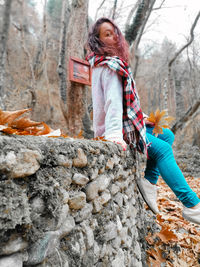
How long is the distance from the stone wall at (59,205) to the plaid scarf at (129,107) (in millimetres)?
362

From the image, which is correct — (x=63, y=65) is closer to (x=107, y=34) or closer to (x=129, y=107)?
(x=107, y=34)

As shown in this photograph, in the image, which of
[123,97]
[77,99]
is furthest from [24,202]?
[77,99]

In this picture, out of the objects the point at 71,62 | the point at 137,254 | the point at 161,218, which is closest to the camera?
the point at 137,254

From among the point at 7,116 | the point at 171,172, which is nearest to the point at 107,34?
the point at 171,172

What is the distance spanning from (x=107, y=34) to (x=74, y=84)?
2520 mm

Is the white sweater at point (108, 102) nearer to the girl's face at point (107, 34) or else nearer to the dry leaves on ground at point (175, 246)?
the girl's face at point (107, 34)

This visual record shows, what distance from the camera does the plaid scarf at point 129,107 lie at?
4.95 ft

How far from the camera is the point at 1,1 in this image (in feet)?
21.2

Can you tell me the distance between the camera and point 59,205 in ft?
2.25

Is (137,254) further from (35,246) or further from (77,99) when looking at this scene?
(77,99)

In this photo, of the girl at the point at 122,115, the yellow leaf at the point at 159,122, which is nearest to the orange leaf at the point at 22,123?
the girl at the point at 122,115

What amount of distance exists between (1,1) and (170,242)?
7.87 metres

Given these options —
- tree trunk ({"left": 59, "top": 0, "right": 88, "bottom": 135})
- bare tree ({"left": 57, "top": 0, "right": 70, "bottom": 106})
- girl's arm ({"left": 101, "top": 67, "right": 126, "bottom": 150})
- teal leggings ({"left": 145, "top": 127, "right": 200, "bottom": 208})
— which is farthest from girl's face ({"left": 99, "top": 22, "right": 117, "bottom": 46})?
bare tree ({"left": 57, "top": 0, "right": 70, "bottom": 106})

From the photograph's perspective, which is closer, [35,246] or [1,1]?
[35,246]
